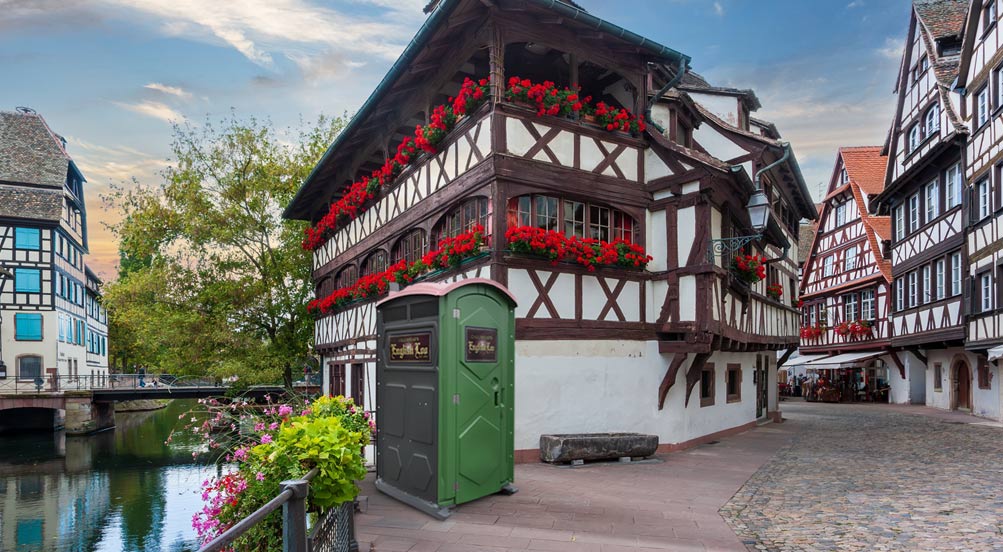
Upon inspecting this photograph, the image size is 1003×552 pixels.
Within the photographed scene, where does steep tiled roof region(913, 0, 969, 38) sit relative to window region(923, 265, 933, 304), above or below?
above

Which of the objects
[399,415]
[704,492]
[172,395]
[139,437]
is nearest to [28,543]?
[399,415]

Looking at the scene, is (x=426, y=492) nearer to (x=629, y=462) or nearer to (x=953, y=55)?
(x=629, y=462)

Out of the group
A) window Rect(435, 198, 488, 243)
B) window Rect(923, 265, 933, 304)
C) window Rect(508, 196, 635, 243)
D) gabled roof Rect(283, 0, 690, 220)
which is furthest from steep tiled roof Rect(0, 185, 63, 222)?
window Rect(923, 265, 933, 304)

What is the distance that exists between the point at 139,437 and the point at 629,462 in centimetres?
2769

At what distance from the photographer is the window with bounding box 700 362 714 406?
14523 mm

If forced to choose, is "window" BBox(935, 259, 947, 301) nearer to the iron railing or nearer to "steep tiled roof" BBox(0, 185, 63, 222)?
the iron railing

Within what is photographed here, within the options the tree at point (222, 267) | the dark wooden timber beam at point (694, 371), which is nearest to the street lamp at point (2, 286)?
the tree at point (222, 267)

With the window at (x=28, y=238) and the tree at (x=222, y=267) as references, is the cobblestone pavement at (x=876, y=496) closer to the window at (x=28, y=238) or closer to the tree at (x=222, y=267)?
the tree at (x=222, y=267)

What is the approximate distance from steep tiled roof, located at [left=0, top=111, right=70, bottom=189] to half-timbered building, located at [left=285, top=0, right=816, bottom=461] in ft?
107

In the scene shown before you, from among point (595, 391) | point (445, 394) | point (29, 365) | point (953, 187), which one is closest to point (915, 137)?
point (953, 187)

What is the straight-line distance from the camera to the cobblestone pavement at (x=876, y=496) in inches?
269

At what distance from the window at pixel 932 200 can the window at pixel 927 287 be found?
1.73 metres

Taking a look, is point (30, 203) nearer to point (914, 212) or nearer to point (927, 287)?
point (914, 212)

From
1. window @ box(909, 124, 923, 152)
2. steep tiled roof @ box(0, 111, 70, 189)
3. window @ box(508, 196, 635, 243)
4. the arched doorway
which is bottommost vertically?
the arched doorway
